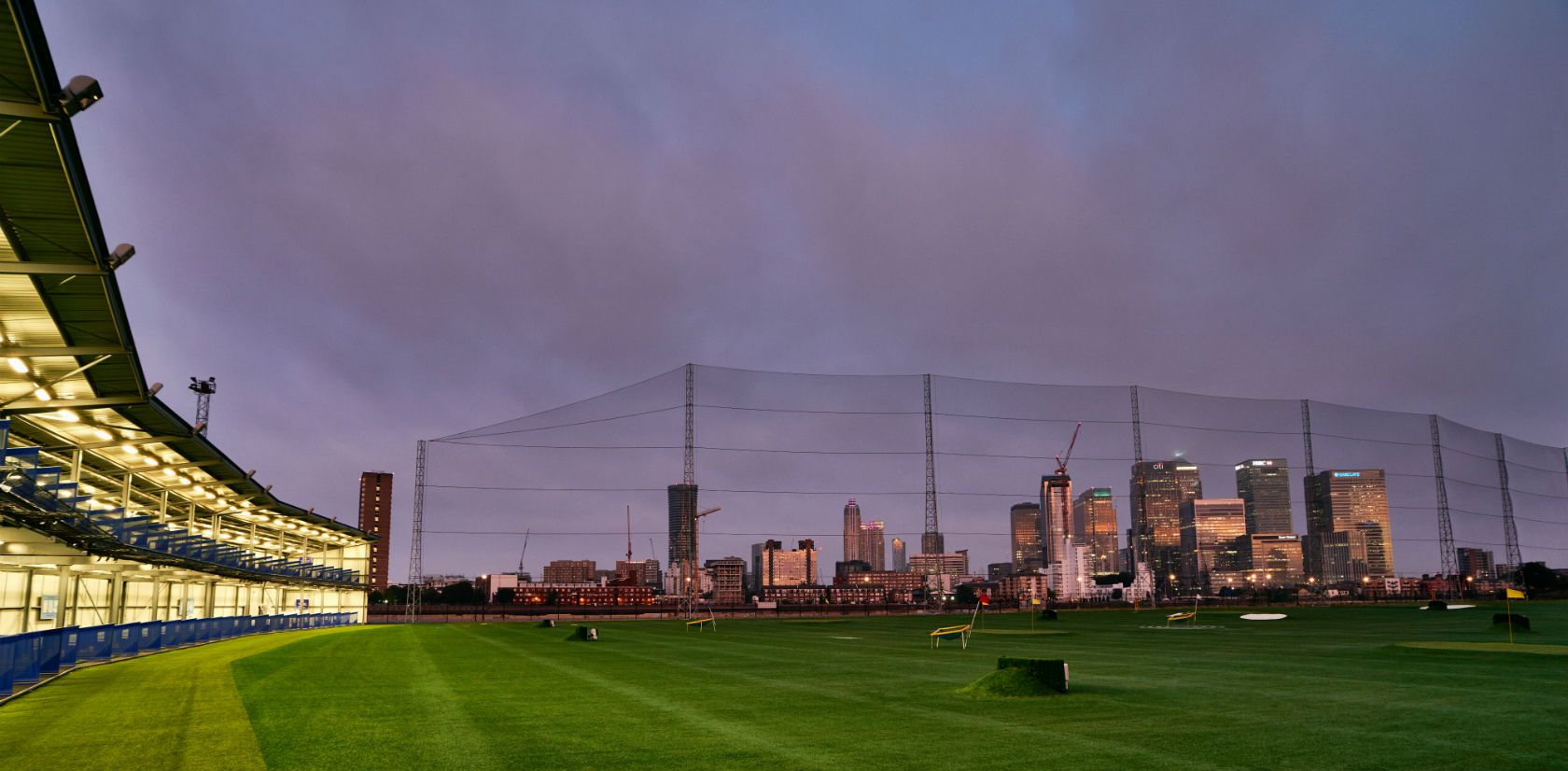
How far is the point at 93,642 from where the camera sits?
27.3m

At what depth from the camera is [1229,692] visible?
16.2 metres

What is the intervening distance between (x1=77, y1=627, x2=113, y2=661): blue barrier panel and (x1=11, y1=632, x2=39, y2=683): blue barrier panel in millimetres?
7207

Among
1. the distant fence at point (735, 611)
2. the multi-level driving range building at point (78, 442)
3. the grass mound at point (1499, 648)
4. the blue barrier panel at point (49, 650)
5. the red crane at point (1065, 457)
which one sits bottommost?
the distant fence at point (735, 611)

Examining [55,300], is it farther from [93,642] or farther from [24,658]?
[93,642]

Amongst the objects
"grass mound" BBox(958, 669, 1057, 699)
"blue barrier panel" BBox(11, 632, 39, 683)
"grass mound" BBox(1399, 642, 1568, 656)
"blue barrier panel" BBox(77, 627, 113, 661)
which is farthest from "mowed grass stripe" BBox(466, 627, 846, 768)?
"grass mound" BBox(1399, 642, 1568, 656)

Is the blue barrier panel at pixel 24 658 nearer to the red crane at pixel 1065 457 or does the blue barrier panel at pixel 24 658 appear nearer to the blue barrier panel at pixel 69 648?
the blue barrier panel at pixel 69 648

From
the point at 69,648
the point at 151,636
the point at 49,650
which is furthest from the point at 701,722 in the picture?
the point at 151,636

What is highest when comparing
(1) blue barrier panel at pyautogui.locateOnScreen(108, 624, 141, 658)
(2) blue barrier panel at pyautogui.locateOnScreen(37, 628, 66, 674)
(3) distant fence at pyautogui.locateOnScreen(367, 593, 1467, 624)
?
(2) blue barrier panel at pyautogui.locateOnScreen(37, 628, 66, 674)

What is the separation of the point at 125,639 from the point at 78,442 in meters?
10.3

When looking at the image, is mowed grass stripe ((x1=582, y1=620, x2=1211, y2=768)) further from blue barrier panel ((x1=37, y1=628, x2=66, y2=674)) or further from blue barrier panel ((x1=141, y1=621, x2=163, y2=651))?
blue barrier panel ((x1=141, y1=621, x2=163, y2=651))

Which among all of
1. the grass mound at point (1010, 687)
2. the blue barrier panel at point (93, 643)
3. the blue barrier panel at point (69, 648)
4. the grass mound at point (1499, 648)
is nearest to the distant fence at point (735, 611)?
the blue barrier panel at point (93, 643)

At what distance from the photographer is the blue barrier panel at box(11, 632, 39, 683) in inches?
715

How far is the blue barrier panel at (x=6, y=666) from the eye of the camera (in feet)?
57.1

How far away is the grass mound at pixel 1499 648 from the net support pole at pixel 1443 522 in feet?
322
